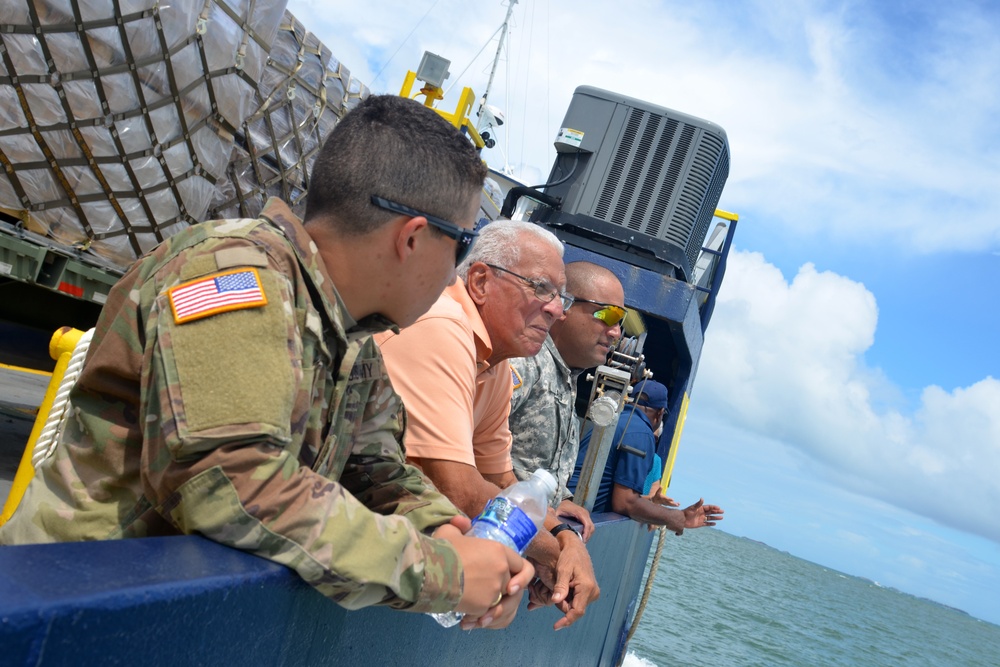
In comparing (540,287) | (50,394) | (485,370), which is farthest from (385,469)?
(50,394)

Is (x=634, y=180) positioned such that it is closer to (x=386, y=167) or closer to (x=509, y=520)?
(x=509, y=520)

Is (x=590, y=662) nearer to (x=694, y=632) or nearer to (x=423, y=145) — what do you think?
(x=423, y=145)

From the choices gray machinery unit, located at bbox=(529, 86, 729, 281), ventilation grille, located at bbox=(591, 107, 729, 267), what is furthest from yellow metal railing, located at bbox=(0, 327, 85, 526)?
ventilation grille, located at bbox=(591, 107, 729, 267)

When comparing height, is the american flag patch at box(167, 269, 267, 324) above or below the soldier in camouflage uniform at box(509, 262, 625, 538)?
below

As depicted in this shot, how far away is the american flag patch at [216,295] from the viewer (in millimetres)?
1198

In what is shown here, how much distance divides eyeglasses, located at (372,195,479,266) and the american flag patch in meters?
0.35

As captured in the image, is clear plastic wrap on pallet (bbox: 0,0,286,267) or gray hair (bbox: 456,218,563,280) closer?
gray hair (bbox: 456,218,563,280)

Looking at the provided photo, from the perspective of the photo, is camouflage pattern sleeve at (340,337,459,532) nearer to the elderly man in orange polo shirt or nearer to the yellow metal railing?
the elderly man in orange polo shirt

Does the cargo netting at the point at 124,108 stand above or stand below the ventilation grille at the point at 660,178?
below

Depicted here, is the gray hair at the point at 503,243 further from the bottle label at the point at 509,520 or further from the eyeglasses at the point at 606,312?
the bottle label at the point at 509,520

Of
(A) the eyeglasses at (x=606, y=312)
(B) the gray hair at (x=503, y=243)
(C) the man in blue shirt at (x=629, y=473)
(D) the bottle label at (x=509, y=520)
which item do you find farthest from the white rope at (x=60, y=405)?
(C) the man in blue shirt at (x=629, y=473)

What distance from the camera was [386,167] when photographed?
5.11 ft

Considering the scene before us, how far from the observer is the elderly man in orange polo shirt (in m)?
2.33

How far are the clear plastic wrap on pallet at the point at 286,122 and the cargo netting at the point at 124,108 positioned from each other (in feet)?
0.27
